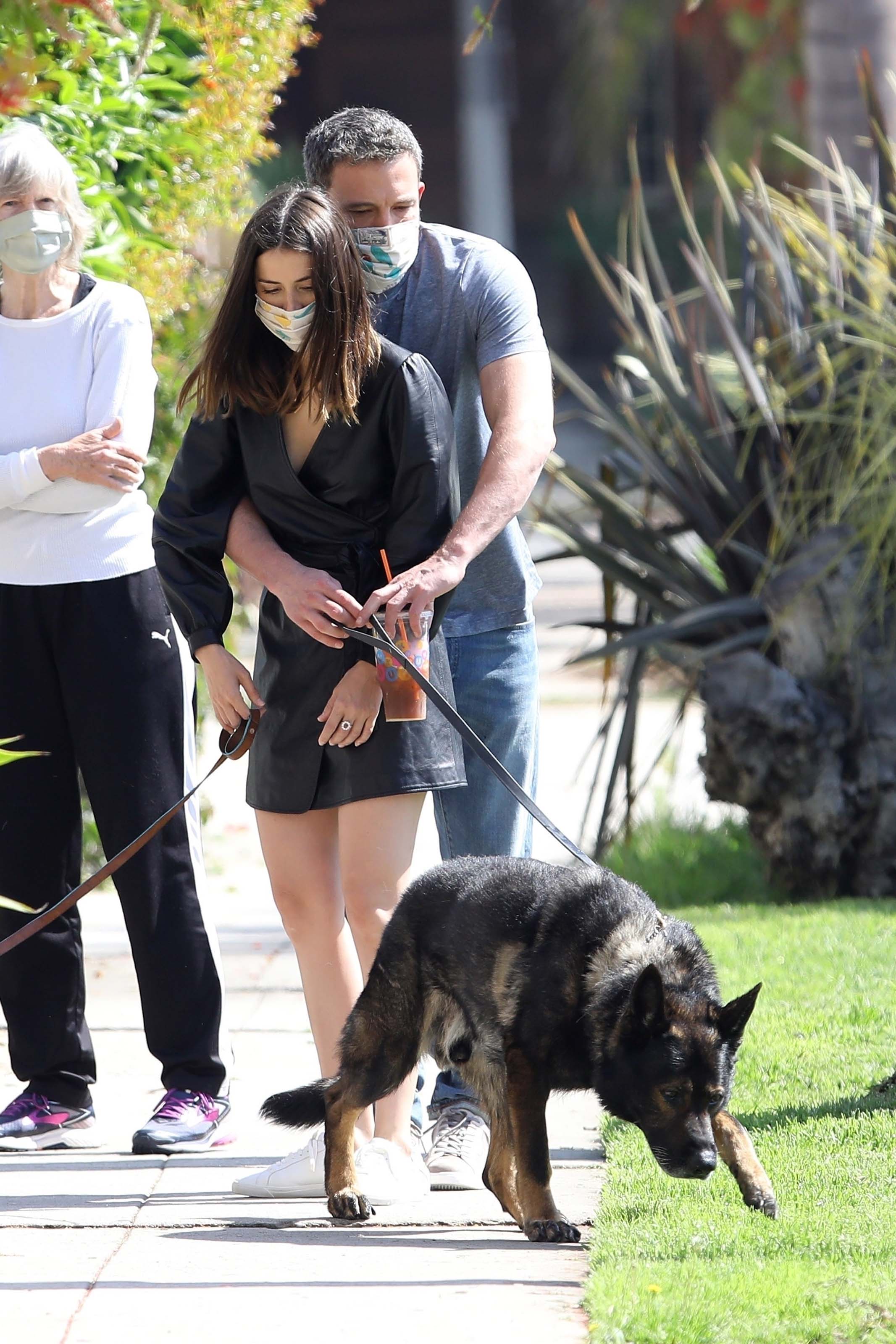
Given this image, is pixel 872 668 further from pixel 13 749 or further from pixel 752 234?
pixel 13 749

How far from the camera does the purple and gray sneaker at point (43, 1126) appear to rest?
4.00 metres

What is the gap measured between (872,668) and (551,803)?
2489 mm

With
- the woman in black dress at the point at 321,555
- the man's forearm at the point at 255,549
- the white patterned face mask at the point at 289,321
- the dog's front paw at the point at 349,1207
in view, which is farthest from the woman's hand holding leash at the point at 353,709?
the dog's front paw at the point at 349,1207

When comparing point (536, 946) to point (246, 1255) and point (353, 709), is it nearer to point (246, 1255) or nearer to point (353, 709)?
point (353, 709)

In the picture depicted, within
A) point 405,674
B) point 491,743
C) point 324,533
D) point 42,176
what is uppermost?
point 42,176

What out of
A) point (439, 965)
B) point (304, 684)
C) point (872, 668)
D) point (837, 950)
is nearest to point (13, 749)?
point (304, 684)

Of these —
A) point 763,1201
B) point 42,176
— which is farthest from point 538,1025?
point 42,176

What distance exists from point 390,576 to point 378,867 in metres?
0.60

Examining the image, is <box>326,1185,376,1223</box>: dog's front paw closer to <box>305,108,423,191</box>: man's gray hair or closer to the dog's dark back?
the dog's dark back

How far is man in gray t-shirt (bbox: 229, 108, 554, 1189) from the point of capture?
3465 millimetres

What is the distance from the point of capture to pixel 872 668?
6.57 meters

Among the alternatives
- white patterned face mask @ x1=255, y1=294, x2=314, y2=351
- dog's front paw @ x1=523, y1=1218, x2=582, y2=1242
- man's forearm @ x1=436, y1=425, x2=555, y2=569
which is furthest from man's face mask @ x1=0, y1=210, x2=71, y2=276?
dog's front paw @ x1=523, y1=1218, x2=582, y2=1242

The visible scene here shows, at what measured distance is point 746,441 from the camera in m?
6.72

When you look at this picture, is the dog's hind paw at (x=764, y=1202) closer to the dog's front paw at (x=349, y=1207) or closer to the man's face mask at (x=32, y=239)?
the dog's front paw at (x=349, y=1207)
